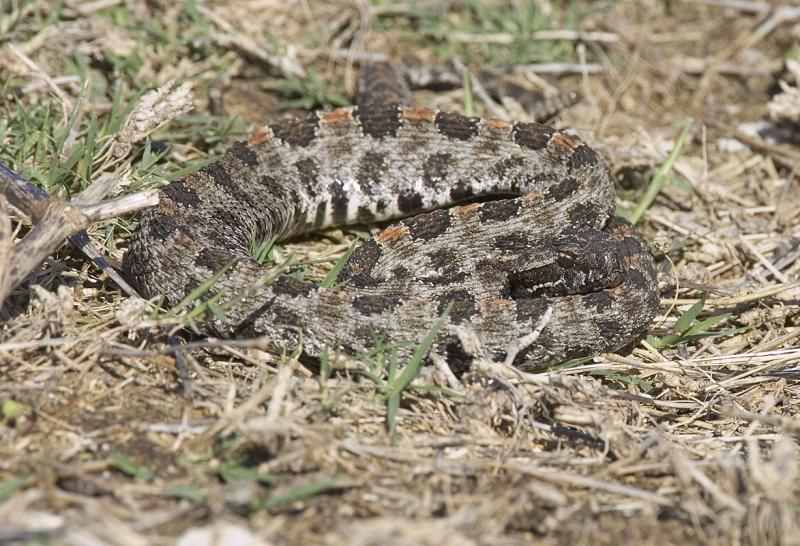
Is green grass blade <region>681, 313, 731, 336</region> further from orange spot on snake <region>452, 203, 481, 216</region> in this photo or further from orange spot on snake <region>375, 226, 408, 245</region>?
orange spot on snake <region>375, 226, 408, 245</region>

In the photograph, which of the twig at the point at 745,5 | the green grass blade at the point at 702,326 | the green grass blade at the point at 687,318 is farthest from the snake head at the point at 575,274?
the twig at the point at 745,5

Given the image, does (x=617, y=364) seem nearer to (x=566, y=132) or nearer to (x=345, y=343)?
(x=345, y=343)

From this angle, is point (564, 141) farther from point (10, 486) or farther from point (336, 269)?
point (10, 486)

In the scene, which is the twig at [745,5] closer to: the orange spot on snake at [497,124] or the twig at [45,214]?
the orange spot on snake at [497,124]

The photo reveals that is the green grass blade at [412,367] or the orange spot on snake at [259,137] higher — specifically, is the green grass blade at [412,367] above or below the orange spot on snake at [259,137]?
below

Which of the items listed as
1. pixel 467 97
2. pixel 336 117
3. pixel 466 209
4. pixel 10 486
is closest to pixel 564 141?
pixel 466 209

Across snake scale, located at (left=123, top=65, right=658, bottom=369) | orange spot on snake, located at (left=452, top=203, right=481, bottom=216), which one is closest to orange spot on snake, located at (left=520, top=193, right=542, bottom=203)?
snake scale, located at (left=123, top=65, right=658, bottom=369)

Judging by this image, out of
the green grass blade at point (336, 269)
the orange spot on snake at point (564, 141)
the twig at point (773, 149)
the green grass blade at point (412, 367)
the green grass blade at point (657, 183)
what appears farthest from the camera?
the twig at point (773, 149)

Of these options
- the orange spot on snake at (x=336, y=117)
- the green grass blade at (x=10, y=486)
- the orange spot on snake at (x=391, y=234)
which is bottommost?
the orange spot on snake at (x=391, y=234)
